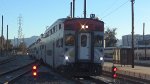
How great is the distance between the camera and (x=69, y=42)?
79.4 feet

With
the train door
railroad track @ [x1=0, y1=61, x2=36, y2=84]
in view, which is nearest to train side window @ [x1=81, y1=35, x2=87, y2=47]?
the train door

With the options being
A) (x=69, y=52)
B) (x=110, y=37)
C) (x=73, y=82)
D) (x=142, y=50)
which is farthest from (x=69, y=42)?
(x=110, y=37)

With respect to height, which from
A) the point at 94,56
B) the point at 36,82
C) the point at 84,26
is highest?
the point at 84,26

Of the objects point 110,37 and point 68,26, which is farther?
point 110,37

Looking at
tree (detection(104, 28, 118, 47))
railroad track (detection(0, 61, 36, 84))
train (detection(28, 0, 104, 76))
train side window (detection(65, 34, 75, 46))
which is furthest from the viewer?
tree (detection(104, 28, 118, 47))

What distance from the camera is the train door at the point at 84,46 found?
2409cm

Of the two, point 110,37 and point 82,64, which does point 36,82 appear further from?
point 110,37

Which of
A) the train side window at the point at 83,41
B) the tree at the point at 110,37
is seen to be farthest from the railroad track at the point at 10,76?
the tree at the point at 110,37

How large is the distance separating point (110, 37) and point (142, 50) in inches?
1871

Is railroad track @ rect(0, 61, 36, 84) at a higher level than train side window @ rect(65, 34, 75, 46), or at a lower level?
lower

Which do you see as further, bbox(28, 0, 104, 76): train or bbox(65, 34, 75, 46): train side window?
bbox(65, 34, 75, 46): train side window

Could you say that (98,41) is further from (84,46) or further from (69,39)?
(69,39)

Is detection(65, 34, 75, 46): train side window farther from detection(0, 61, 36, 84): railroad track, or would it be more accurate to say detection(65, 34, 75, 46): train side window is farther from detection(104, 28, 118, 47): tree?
detection(104, 28, 118, 47): tree

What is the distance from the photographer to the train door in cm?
2409
